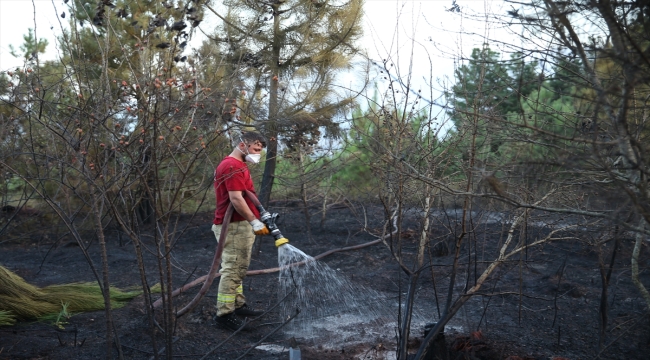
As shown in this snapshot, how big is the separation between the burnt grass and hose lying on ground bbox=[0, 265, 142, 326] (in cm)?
9

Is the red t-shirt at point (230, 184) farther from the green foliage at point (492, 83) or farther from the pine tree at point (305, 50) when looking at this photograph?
the pine tree at point (305, 50)

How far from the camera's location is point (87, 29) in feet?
31.1

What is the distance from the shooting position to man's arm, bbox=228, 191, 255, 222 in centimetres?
474

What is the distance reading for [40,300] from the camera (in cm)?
493

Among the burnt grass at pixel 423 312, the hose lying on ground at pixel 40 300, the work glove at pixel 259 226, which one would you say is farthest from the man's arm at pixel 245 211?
the hose lying on ground at pixel 40 300

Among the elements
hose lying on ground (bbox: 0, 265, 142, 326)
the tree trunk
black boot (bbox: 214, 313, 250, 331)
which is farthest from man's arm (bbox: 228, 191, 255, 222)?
the tree trunk

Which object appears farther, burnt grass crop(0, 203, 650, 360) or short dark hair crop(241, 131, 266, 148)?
short dark hair crop(241, 131, 266, 148)

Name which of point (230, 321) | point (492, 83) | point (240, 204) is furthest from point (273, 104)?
point (492, 83)

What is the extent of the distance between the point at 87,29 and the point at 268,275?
5.02 metres

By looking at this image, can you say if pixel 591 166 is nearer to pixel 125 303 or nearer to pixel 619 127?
pixel 619 127

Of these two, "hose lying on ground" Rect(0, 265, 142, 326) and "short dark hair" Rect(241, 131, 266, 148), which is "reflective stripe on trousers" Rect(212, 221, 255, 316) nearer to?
"short dark hair" Rect(241, 131, 266, 148)

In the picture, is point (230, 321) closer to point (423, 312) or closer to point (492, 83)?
point (423, 312)

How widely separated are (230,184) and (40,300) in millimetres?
1826

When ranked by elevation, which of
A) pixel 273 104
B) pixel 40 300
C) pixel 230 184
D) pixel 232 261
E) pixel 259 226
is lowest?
pixel 40 300
